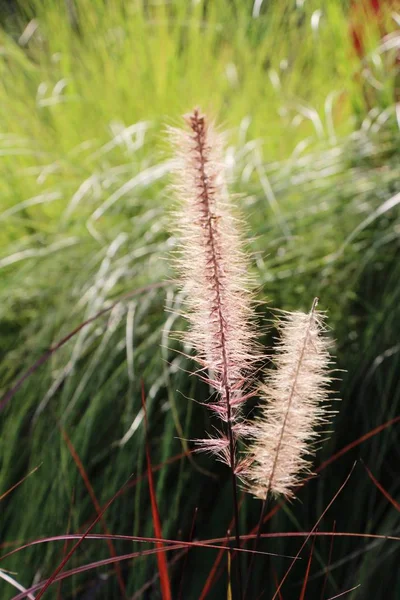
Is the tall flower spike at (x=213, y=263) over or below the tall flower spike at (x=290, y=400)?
over

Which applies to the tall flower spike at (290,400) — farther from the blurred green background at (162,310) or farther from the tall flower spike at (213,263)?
the blurred green background at (162,310)

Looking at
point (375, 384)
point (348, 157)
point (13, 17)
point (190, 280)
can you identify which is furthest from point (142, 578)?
point (13, 17)

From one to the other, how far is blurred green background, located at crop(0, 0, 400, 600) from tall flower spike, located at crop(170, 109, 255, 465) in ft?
0.89

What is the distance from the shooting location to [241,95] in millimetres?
2775

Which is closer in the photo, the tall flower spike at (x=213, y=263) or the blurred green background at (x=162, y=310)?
the tall flower spike at (x=213, y=263)

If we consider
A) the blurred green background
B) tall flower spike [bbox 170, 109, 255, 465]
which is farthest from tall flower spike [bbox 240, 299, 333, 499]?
the blurred green background

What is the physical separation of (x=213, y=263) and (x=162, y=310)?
3.70ft

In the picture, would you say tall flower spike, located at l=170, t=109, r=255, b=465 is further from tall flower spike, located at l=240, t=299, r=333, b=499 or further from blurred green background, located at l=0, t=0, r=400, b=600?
blurred green background, located at l=0, t=0, r=400, b=600

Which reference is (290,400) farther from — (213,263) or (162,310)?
(162,310)

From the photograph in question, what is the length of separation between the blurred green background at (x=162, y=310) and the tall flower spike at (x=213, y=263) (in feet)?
0.89

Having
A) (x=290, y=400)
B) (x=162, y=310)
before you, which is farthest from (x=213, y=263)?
(x=162, y=310)

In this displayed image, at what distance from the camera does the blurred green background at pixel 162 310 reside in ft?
4.82

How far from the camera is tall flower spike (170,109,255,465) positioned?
0.61 meters

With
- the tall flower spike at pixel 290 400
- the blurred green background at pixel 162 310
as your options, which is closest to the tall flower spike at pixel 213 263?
the tall flower spike at pixel 290 400
